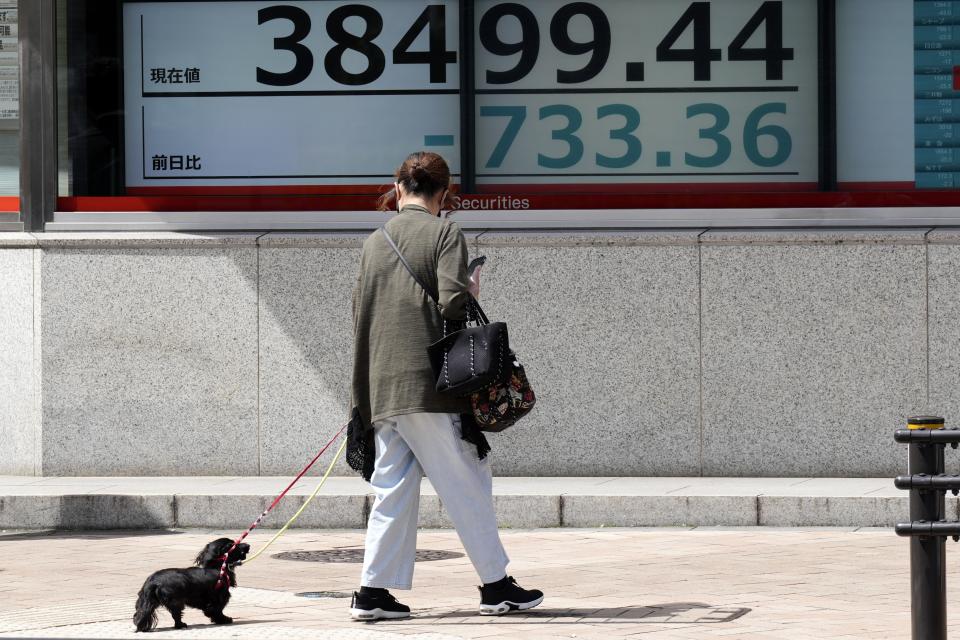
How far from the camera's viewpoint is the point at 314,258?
10.7m

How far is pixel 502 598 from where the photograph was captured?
630 cm

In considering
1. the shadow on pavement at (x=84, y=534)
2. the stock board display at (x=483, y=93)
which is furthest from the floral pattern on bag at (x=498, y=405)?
the stock board display at (x=483, y=93)

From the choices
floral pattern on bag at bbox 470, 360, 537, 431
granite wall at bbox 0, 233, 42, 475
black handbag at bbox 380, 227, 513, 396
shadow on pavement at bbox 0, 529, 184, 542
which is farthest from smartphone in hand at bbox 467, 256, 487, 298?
granite wall at bbox 0, 233, 42, 475

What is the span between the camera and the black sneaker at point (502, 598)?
6293 millimetres

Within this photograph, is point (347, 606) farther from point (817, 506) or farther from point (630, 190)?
point (630, 190)

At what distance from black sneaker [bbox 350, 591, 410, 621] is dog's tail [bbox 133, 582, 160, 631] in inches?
29.3

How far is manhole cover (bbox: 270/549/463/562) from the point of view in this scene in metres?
8.31

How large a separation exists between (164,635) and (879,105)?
672 centimetres

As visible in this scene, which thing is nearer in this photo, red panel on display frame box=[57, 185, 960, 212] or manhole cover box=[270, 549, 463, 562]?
manhole cover box=[270, 549, 463, 562]

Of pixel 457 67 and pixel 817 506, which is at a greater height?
pixel 457 67

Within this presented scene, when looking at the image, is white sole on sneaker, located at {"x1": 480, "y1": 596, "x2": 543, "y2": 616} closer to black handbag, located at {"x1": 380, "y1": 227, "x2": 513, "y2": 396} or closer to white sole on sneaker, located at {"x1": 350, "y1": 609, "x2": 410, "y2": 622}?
white sole on sneaker, located at {"x1": 350, "y1": 609, "x2": 410, "y2": 622}

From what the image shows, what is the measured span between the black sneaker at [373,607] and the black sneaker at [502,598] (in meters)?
0.34

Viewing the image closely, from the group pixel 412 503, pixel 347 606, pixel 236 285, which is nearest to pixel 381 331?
pixel 412 503

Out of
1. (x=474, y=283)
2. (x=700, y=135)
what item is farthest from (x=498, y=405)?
(x=700, y=135)
